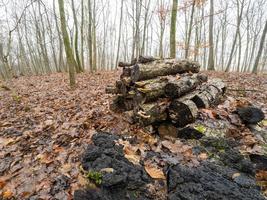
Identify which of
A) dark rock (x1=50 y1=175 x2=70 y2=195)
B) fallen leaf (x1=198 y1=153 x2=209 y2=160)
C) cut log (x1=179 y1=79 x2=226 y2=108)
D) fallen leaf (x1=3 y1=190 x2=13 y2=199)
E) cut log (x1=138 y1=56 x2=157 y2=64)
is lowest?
fallen leaf (x1=3 y1=190 x2=13 y2=199)

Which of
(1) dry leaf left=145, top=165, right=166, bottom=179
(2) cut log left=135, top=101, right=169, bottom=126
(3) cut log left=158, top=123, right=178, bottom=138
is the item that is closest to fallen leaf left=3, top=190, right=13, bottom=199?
(1) dry leaf left=145, top=165, right=166, bottom=179

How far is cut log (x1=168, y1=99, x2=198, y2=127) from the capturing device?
3.63 metres

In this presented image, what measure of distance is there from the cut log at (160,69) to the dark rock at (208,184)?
7.15 feet

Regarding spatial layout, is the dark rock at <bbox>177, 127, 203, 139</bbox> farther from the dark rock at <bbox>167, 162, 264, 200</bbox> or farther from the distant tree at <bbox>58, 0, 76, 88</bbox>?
the distant tree at <bbox>58, 0, 76, 88</bbox>

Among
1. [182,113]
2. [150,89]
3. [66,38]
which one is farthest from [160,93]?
[66,38]

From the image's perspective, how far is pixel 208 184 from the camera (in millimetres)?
2430

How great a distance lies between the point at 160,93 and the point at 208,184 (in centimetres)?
207

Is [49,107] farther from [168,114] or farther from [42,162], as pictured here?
[168,114]

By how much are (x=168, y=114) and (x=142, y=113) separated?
538 mm

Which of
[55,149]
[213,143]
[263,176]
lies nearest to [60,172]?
[55,149]

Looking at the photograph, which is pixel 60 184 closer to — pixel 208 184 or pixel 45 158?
pixel 45 158

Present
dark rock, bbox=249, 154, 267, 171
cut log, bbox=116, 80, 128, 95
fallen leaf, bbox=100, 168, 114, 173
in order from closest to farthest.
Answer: fallen leaf, bbox=100, 168, 114, 173, dark rock, bbox=249, 154, 267, 171, cut log, bbox=116, 80, 128, 95

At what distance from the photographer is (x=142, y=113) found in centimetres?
376

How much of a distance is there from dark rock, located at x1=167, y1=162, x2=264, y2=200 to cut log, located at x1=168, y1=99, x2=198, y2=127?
3.47 ft
